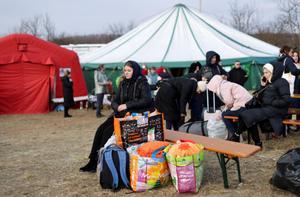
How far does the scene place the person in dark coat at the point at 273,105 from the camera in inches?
253

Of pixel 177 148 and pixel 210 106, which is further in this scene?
pixel 210 106

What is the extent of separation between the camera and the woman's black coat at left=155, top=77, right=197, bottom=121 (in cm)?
675

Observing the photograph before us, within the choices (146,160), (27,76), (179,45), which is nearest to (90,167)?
(146,160)

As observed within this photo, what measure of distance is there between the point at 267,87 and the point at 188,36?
40.7 feet

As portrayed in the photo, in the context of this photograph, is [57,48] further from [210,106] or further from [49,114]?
[210,106]

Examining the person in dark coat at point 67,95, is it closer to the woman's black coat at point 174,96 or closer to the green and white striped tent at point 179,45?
the green and white striped tent at point 179,45

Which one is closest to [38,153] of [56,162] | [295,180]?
[56,162]

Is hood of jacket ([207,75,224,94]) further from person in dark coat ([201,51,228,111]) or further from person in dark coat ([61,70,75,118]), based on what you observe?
person in dark coat ([61,70,75,118])

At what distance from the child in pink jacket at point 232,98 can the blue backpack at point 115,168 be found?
2.50 m

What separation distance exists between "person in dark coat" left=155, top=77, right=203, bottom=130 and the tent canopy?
10015 mm

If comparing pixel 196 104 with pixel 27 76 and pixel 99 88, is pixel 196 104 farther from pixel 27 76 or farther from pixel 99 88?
pixel 27 76

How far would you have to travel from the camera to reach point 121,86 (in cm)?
582

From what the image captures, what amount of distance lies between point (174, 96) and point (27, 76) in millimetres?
9052

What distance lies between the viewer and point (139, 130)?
5.08m
